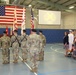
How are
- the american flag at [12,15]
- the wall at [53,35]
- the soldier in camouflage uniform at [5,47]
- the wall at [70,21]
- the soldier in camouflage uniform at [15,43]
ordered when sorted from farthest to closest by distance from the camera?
1. the wall at [70,21]
2. the wall at [53,35]
3. the american flag at [12,15]
4. the soldier in camouflage uniform at [15,43]
5. the soldier in camouflage uniform at [5,47]

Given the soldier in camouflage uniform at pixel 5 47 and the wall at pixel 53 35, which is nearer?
the soldier in camouflage uniform at pixel 5 47

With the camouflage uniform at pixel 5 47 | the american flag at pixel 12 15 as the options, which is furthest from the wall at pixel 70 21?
the camouflage uniform at pixel 5 47

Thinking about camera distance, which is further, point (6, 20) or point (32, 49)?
point (6, 20)

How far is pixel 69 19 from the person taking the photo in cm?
2755

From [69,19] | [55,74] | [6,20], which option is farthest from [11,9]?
[69,19]

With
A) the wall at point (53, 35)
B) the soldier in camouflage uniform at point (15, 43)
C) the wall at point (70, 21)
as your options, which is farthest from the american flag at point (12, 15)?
the wall at point (70, 21)

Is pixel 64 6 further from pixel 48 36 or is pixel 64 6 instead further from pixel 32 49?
pixel 32 49

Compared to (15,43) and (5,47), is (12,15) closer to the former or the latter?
(15,43)

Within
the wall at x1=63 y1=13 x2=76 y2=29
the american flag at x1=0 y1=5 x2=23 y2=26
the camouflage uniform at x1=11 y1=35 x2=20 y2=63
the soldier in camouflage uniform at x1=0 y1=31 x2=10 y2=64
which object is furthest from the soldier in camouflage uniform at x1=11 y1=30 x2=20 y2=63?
the wall at x1=63 y1=13 x2=76 y2=29

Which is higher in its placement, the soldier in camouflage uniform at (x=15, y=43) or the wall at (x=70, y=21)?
the wall at (x=70, y=21)

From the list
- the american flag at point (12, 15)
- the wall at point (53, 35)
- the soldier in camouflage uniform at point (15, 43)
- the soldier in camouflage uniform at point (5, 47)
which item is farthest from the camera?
the wall at point (53, 35)

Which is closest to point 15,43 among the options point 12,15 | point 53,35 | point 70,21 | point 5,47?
point 5,47

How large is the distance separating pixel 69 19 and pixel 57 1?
690 centimetres

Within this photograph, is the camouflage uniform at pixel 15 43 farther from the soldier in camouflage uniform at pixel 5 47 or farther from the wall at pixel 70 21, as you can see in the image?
the wall at pixel 70 21
